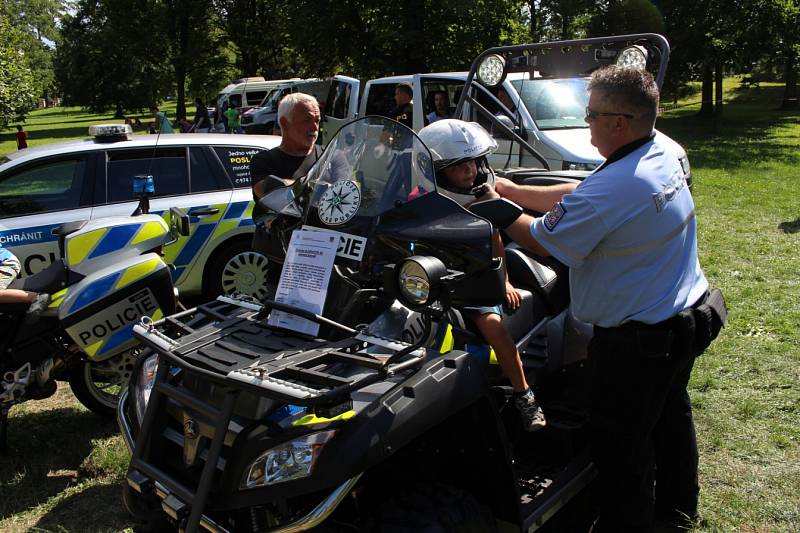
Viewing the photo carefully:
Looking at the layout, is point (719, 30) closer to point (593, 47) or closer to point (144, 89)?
point (593, 47)

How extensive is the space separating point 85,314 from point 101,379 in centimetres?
74

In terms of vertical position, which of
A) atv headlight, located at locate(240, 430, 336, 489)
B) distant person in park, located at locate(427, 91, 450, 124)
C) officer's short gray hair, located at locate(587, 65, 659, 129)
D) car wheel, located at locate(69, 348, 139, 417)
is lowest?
car wheel, located at locate(69, 348, 139, 417)

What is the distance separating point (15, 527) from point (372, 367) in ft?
8.13

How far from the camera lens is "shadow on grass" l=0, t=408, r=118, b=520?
383 cm

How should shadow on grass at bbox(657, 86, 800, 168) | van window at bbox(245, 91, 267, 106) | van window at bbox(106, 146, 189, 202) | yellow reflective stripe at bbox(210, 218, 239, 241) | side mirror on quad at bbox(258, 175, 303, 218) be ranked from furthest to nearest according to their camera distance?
1. van window at bbox(245, 91, 267, 106)
2. shadow on grass at bbox(657, 86, 800, 168)
3. yellow reflective stripe at bbox(210, 218, 239, 241)
4. van window at bbox(106, 146, 189, 202)
5. side mirror on quad at bbox(258, 175, 303, 218)

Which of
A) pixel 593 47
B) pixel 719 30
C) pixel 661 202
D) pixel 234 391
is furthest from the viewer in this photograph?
pixel 719 30

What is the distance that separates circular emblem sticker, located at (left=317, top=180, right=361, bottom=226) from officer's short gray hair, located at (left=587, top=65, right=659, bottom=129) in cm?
100

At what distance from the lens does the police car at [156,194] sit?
6090 mm

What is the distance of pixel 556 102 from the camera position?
9531mm

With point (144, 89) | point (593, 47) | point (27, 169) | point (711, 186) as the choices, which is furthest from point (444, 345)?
point (144, 89)

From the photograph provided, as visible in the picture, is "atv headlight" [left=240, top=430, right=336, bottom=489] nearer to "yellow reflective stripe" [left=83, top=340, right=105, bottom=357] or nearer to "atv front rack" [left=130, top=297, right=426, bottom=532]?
"atv front rack" [left=130, top=297, right=426, bottom=532]

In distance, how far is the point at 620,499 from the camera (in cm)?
287

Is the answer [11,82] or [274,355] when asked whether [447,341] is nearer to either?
[274,355]

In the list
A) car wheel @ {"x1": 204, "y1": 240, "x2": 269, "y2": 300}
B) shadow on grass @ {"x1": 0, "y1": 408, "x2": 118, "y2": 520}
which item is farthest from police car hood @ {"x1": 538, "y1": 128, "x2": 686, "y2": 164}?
shadow on grass @ {"x1": 0, "y1": 408, "x2": 118, "y2": 520}
